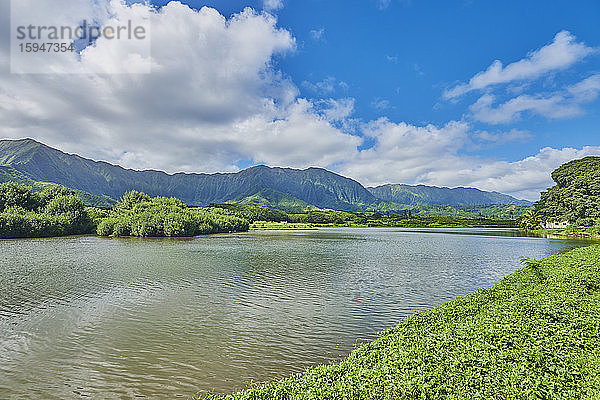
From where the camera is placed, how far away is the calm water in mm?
14422

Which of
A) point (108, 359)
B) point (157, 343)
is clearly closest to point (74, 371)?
point (108, 359)

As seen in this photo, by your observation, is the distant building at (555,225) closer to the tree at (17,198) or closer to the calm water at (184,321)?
the calm water at (184,321)

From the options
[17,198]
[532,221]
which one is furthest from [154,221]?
[532,221]

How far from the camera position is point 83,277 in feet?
124

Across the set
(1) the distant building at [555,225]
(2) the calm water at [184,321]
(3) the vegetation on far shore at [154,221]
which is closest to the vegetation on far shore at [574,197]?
(1) the distant building at [555,225]

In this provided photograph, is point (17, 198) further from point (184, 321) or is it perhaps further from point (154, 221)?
point (184, 321)

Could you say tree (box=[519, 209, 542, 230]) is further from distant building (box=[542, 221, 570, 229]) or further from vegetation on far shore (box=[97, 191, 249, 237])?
vegetation on far shore (box=[97, 191, 249, 237])

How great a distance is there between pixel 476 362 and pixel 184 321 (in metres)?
17.7

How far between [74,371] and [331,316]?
15064 millimetres

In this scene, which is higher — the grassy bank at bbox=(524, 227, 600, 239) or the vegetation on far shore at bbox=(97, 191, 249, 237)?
the vegetation on far shore at bbox=(97, 191, 249, 237)

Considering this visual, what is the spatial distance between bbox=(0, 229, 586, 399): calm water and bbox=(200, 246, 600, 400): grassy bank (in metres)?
3.42

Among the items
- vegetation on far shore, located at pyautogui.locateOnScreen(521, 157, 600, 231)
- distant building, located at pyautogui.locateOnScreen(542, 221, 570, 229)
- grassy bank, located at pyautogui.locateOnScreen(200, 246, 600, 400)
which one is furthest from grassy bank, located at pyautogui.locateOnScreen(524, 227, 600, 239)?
grassy bank, located at pyautogui.locateOnScreen(200, 246, 600, 400)

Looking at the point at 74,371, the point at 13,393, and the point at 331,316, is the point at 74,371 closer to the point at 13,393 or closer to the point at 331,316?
the point at 13,393

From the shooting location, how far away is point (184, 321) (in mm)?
22156
